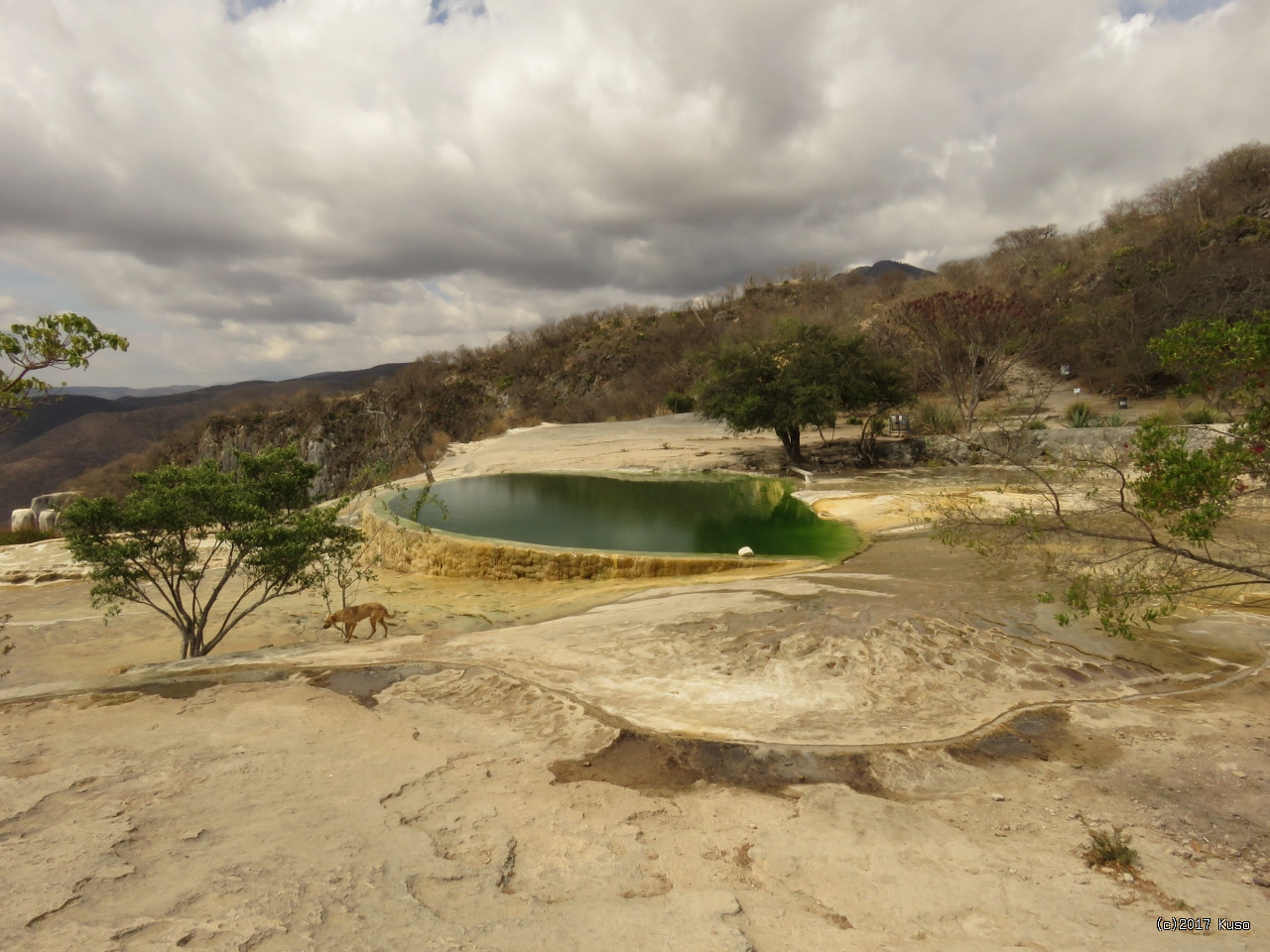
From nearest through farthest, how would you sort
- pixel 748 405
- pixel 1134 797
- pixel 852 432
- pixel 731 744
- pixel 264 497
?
1. pixel 1134 797
2. pixel 731 744
3. pixel 264 497
4. pixel 748 405
5. pixel 852 432

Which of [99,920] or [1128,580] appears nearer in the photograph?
[99,920]

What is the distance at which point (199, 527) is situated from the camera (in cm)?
845

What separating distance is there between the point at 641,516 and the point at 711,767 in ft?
38.8

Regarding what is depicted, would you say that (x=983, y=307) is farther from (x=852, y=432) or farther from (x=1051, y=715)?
(x=1051, y=715)

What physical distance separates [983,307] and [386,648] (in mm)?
22568

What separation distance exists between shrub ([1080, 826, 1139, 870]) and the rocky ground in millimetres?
64

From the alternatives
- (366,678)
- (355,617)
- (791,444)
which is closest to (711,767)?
(366,678)

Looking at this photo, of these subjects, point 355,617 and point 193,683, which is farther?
point 355,617

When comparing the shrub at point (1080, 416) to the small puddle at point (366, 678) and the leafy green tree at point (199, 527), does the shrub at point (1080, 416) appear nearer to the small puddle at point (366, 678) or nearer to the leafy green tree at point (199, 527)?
the small puddle at point (366, 678)

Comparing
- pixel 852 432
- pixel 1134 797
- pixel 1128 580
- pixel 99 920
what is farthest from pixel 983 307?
pixel 99 920

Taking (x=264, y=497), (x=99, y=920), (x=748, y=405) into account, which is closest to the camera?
(x=99, y=920)

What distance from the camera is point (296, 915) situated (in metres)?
2.84

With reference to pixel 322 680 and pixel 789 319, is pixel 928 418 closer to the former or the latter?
pixel 789 319

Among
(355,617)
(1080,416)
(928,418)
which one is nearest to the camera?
(355,617)
